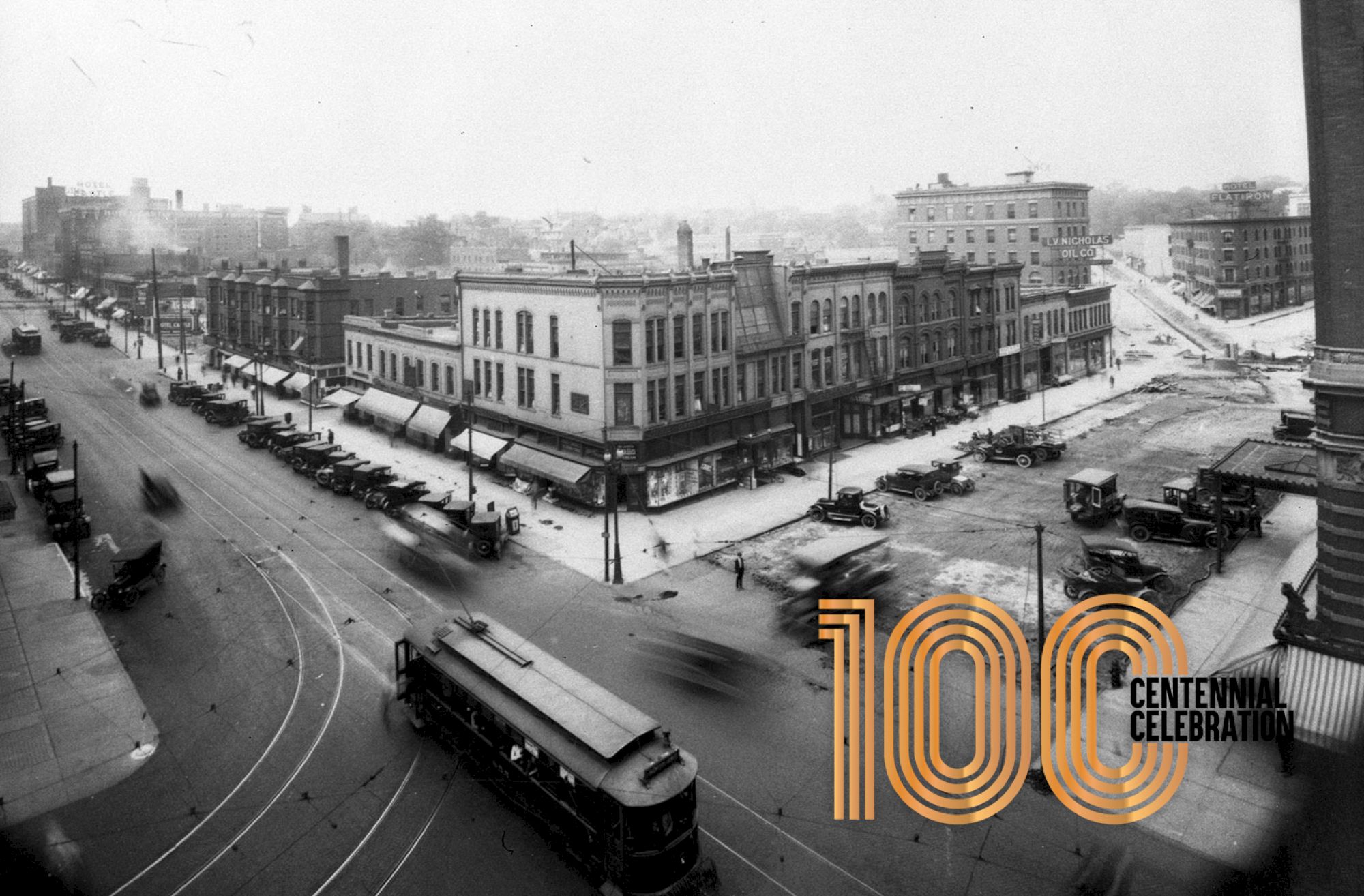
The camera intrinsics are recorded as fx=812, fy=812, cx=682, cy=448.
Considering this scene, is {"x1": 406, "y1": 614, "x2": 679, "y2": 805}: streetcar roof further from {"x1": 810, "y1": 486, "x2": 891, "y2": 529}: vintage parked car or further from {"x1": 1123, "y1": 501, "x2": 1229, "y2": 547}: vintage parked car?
{"x1": 1123, "y1": 501, "x2": 1229, "y2": 547}: vintage parked car

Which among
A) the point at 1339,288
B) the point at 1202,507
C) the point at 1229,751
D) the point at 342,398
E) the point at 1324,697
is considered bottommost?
the point at 1229,751

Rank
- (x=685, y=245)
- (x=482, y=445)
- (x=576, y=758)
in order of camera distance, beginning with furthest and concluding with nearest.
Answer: (x=482, y=445), (x=685, y=245), (x=576, y=758)

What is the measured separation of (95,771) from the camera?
727 inches

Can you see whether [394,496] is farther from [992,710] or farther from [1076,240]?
[1076,240]

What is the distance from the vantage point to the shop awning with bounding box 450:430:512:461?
44000mm

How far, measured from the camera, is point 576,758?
14.1m

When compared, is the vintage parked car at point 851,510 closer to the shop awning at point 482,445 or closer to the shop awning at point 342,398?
the shop awning at point 482,445

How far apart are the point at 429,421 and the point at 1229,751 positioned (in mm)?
42941

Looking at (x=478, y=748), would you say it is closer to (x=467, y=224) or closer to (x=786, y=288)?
(x=786, y=288)

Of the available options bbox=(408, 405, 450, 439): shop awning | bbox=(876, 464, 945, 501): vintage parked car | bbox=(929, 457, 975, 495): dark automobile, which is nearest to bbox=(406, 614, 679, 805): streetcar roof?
bbox=(876, 464, 945, 501): vintage parked car

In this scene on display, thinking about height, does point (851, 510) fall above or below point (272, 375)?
below

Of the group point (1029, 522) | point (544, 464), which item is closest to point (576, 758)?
point (544, 464)

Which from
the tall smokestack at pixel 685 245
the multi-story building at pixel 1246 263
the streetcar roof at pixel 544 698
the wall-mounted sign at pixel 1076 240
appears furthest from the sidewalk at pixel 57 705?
the multi-story building at pixel 1246 263

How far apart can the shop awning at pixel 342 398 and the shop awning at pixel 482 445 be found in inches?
573
